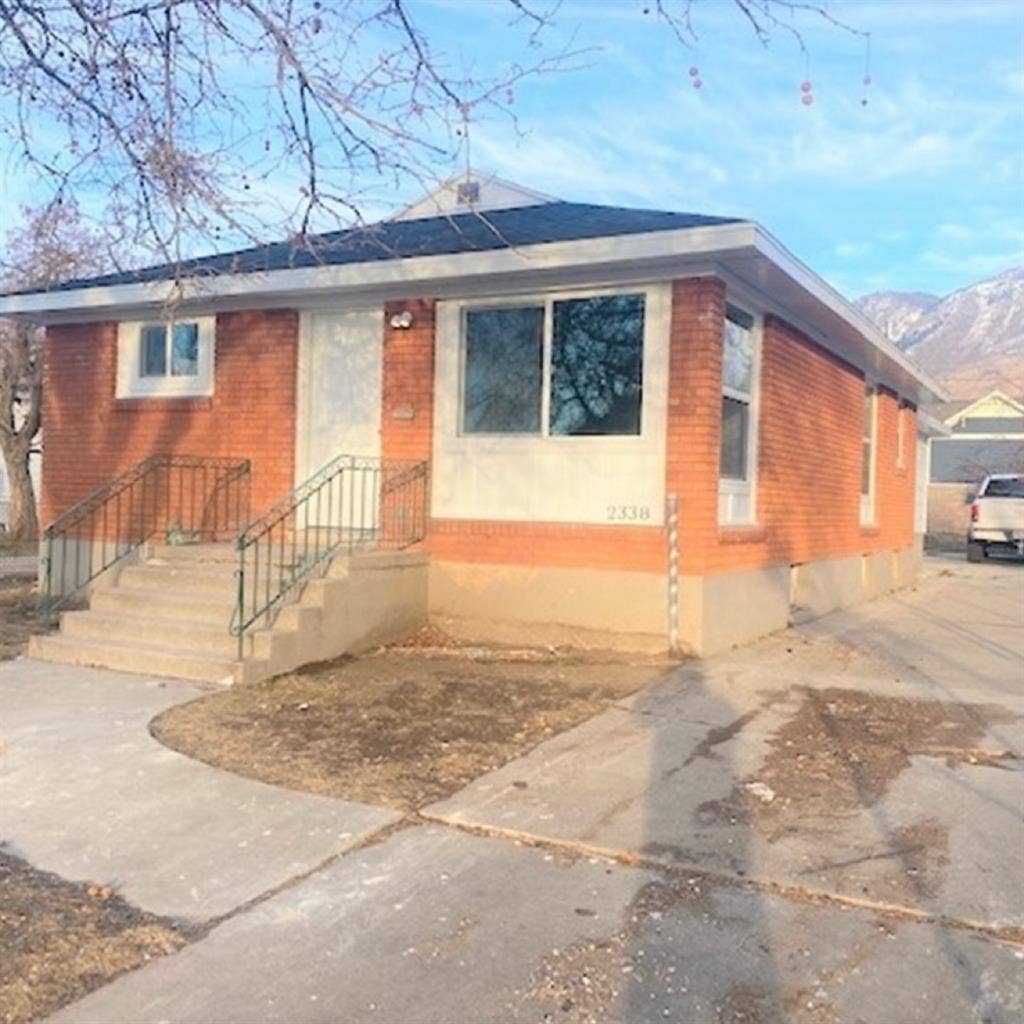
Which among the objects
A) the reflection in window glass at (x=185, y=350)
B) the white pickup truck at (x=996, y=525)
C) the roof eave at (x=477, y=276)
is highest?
the roof eave at (x=477, y=276)

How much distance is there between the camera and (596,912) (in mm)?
3705

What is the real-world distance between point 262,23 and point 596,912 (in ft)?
13.7

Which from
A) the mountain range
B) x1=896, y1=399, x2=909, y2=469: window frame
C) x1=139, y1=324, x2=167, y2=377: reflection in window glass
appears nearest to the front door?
x1=139, y1=324, x2=167, y2=377: reflection in window glass

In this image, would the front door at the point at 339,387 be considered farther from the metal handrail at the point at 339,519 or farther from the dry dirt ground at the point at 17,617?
the dry dirt ground at the point at 17,617

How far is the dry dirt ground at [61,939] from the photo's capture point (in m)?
3.11

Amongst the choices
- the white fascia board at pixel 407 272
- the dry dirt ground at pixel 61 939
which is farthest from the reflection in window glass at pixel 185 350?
the dry dirt ground at pixel 61 939

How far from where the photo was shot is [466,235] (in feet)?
32.7

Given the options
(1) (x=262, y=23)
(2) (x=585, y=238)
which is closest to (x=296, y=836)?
(1) (x=262, y=23)

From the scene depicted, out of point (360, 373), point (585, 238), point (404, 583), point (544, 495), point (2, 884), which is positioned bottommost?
point (2, 884)

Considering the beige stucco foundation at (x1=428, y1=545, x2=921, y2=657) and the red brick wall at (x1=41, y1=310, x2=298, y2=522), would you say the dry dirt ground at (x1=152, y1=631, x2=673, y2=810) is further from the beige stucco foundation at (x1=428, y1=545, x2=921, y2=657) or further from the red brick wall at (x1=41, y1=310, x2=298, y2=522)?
the red brick wall at (x1=41, y1=310, x2=298, y2=522)

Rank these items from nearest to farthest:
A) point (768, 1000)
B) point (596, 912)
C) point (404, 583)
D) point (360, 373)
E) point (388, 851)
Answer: point (768, 1000)
point (596, 912)
point (388, 851)
point (404, 583)
point (360, 373)

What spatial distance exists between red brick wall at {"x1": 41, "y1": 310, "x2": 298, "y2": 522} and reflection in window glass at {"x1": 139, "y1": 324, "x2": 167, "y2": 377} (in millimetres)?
352

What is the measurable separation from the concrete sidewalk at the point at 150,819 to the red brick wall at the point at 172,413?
190 inches

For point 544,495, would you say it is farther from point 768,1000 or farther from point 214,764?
point 768,1000
